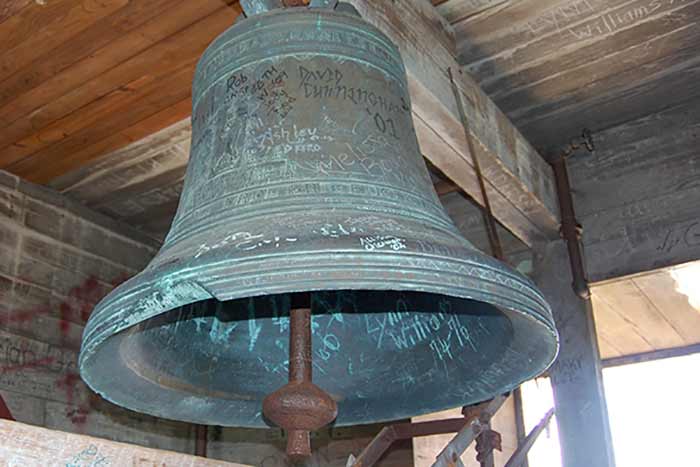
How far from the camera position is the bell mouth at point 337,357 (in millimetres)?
1519

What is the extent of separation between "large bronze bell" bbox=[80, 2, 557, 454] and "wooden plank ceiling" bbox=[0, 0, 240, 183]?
3.15 feet

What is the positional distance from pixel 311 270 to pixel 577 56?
74.2 inches

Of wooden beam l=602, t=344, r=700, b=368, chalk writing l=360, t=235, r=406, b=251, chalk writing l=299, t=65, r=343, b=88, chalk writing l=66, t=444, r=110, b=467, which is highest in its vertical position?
wooden beam l=602, t=344, r=700, b=368

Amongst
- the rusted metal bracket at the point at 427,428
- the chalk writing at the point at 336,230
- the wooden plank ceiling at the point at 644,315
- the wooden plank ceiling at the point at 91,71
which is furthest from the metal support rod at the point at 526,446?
the chalk writing at the point at 336,230

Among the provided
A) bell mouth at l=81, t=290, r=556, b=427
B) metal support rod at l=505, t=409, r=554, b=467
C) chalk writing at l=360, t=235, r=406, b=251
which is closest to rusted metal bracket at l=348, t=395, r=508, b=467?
metal support rod at l=505, t=409, r=554, b=467

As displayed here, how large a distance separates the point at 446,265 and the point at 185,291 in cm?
35

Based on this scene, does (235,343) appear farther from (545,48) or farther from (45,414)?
(45,414)

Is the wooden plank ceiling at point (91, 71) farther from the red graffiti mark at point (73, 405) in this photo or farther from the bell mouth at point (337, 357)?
the bell mouth at point (337, 357)

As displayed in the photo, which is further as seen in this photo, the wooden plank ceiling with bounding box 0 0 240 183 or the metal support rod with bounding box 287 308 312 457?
the wooden plank ceiling with bounding box 0 0 240 183

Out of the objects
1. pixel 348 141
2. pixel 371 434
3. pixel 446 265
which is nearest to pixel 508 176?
pixel 348 141

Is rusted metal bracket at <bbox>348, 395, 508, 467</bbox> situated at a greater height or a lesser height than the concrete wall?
lesser

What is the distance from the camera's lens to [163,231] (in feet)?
12.2

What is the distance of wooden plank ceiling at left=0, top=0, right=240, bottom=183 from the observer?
2.43 meters

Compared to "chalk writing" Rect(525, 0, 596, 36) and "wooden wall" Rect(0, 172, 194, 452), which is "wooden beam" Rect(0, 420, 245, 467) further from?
"wooden wall" Rect(0, 172, 194, 452)
